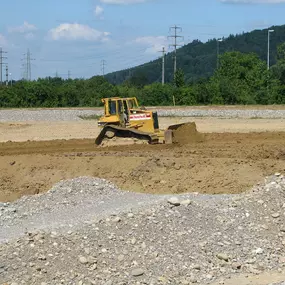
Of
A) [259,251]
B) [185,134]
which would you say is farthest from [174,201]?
[185,134]

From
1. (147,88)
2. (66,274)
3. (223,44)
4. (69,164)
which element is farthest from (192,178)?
(223,44)

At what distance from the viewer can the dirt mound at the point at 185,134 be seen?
24484 millimetres

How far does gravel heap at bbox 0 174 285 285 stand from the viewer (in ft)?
32.3

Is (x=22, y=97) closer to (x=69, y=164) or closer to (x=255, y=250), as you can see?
(x=69, y=164)

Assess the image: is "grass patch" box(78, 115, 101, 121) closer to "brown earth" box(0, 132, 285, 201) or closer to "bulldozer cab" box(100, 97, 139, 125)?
"bulldozer cab" box(100, 97, 139, 125)

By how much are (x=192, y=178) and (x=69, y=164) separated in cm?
369

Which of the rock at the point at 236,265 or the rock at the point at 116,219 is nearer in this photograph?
the rock at the point at 236,265

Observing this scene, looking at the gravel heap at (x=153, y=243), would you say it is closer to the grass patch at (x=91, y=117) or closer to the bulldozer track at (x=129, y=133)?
the bulldozer track at (x=129, y=133)

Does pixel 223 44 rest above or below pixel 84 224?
above

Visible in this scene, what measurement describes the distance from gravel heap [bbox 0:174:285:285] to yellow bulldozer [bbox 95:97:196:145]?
1049 centimetres

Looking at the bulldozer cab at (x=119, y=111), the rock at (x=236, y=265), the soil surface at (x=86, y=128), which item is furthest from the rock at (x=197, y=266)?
the soil surface at (x=86, y=128)

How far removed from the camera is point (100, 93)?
2479 inches

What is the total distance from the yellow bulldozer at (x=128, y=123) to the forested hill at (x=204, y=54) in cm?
12441

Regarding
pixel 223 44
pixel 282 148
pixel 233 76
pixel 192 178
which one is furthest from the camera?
pixel 223 44
